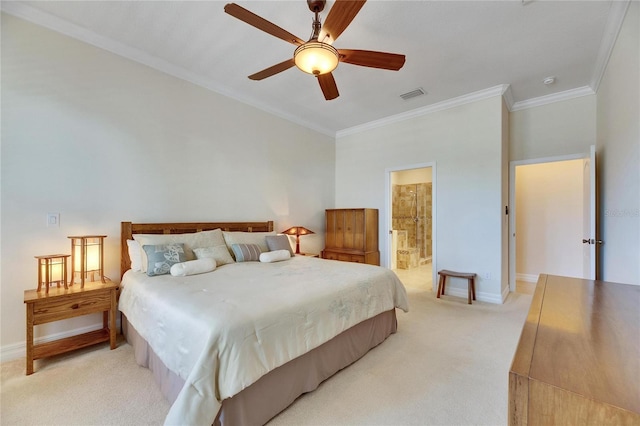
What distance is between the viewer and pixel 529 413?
0.64 metres

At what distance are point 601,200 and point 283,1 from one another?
424 cm

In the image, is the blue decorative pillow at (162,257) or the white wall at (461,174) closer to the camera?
the blue decorative pillow at (162,257)

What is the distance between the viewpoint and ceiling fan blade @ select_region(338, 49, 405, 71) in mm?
2188

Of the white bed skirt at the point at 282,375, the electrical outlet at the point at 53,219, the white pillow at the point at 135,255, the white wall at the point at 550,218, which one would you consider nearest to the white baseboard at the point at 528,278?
the white wall at the point at 550,218

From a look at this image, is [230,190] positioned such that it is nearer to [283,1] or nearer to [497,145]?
[283,1]

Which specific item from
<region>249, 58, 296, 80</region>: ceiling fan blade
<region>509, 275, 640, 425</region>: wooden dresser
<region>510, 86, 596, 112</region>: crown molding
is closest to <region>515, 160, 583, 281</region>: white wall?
<region>510, 86, 596, 112</region>: crown molding

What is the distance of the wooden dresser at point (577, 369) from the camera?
0.57 metres

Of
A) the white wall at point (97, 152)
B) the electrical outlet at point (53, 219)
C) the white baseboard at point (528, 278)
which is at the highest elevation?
the white wall at point (97, 152)

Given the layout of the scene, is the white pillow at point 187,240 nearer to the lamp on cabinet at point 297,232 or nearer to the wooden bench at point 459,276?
the lamp on cabinet at point 297,232

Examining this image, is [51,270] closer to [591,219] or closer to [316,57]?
[316,57]

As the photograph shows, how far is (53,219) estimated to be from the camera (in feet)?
8.19

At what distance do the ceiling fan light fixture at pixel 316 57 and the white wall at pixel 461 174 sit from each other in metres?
2.78

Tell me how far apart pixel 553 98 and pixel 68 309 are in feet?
20.6

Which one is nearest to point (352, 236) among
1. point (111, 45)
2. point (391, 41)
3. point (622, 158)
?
point (391, 41)
